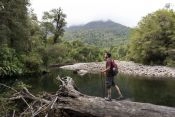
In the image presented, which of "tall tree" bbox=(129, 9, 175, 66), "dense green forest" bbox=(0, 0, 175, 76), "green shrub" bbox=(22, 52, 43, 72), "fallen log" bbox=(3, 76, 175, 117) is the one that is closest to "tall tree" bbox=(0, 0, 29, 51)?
"dense green forest" bbox=(0, 0, 175, 76)

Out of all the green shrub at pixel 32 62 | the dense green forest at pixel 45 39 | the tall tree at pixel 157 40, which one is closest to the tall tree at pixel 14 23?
the dense green forest at pixel 45 39

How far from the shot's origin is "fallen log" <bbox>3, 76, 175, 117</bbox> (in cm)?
1330

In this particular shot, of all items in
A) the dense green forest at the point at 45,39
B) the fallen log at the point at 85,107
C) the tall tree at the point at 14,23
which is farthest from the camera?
the dense green forest at the point at 45,39

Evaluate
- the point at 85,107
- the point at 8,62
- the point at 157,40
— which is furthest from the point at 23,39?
the point at 157,40

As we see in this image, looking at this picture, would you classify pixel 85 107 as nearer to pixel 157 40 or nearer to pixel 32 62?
pixel 32 62

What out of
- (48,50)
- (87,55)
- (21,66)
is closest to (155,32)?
(48,50)

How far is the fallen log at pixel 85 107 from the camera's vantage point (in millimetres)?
13297

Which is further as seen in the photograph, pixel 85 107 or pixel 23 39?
pixel 23 39

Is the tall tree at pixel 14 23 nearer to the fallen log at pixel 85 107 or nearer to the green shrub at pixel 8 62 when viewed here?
the green shrub at pixel 8 62

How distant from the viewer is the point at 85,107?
45.6 feet

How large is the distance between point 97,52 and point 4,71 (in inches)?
3455

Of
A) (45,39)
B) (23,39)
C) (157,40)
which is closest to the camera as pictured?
(23,39)

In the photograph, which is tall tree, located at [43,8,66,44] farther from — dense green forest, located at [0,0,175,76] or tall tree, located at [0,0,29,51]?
tall tree, located at [0,0,29,51]

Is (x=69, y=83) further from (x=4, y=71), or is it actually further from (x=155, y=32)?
(x=155, y=32)
